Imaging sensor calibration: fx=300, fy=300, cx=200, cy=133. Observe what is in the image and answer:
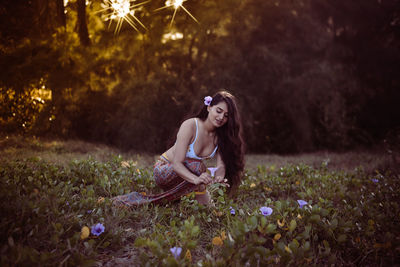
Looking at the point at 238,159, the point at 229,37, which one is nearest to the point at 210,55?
the point at 229,37

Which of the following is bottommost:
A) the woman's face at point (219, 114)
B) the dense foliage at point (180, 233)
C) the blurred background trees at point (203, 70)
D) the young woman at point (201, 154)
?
the dense foliage at point (180, 233)

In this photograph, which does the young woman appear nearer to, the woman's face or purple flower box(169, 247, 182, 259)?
the woman's face

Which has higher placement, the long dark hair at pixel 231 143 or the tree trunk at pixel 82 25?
the tree trunk at pixel 82 25

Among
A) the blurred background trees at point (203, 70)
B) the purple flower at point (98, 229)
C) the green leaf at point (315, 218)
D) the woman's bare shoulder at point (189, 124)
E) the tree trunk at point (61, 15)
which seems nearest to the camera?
the purple flower at point (98, 229)

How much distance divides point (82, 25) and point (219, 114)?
3861mm

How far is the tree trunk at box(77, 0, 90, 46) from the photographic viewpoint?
4936 millimetres

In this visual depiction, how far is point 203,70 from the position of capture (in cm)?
656

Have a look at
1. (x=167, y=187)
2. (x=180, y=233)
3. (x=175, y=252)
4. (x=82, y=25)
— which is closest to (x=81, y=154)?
(x=82, y=25)

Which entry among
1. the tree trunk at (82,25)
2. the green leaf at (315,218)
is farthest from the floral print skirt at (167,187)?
the tree trunk at (82,25)

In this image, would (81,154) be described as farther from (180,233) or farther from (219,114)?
(180,233)

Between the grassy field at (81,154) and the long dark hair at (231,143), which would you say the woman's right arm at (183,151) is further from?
the grassy field at (81,154)

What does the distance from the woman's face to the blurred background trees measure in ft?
10.6

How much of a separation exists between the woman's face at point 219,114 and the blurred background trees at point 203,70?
10.6 feet

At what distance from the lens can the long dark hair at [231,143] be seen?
2805 millimetres
